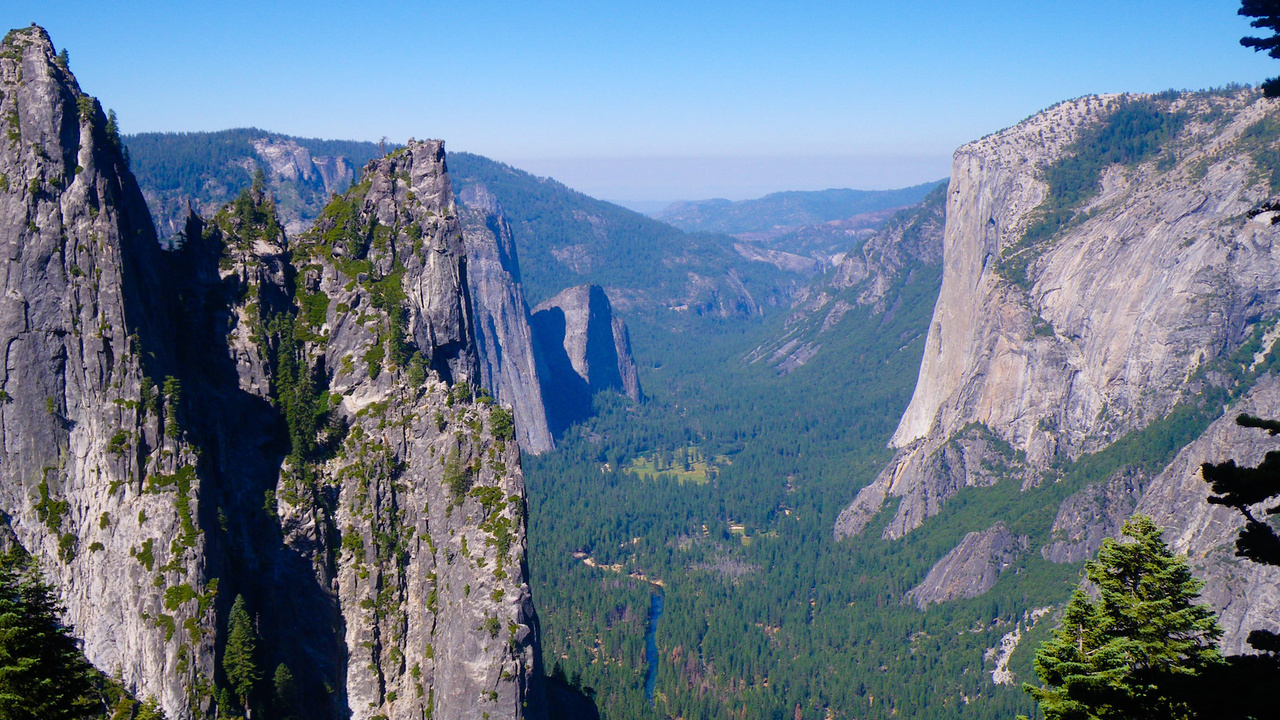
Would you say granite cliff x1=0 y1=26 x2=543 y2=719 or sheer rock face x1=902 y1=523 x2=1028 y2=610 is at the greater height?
granite cliff x1=0 y1=26 x2=543 y2=719

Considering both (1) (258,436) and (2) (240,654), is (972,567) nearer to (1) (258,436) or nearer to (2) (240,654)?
(1) (258,436)

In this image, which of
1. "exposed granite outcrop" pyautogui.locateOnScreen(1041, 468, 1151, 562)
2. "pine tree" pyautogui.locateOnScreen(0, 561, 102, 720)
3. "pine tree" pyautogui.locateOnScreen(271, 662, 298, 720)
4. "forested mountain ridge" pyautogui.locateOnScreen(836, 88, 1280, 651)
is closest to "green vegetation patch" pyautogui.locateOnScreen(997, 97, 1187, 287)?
"forested mountain ridge" pyautogui.locateOnScreen(836, 88, 1280, 651)

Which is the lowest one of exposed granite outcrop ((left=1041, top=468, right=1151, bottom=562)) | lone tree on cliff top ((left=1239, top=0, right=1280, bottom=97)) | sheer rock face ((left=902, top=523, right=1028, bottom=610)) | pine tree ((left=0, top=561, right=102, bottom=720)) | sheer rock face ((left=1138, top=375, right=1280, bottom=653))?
sheer rock face ((left=902, top=523, right=1028, bottom=610))

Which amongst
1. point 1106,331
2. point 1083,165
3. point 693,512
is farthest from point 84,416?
point 1083,165

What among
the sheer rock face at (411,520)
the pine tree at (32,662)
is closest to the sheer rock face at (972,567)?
the sheer rock face at (411,520)

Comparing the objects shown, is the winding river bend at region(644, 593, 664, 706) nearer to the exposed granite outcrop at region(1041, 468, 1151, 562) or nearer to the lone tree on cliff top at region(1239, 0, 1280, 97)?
the exposed granite outcrop at region(1041, 468, 1151, 562)

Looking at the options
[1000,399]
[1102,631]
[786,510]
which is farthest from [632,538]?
[1102,631]
